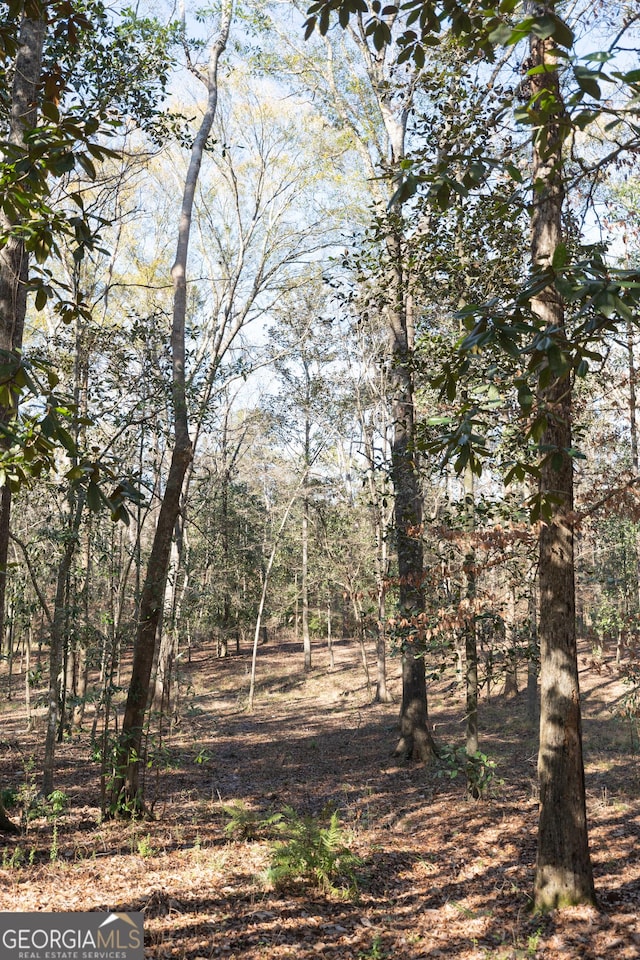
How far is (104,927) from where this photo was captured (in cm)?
431

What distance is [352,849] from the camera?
6.88 meters

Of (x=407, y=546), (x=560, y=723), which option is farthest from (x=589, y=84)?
(x=407, y=546)

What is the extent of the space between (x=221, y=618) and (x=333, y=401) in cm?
1141

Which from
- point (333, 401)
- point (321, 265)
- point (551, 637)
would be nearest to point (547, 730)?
point (551, 637)

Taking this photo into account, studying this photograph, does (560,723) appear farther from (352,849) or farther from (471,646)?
(471,646)

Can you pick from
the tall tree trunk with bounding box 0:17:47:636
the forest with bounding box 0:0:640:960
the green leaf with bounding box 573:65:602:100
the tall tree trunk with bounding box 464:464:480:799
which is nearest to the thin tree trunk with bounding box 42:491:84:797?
the forest with bounding box 0:0:640:960

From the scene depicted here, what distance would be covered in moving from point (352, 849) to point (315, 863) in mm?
1313

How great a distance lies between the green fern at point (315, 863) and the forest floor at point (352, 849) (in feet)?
0.36

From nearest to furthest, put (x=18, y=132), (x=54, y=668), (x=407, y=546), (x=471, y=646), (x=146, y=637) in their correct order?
(x=18, y=132) < (x=146, y=637) < (x=471, y=646) < (x=54, y=668) < (x=407, y=546)

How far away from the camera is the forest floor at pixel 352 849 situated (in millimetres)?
4746

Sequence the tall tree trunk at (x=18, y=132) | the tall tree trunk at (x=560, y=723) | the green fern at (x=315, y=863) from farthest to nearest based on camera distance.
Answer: the green fern at (x=315, y=863), the tall tree trunk at (x=18, y=132), the tall tree trunk at (x=560, y=723)

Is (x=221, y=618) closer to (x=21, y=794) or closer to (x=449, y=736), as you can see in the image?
(x=449, y=736)

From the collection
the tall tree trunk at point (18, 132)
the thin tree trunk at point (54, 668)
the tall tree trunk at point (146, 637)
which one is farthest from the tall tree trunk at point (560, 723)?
the thin tree trunk at point (54, 668)

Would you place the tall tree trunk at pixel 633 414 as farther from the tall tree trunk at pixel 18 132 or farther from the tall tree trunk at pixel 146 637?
the tall tree trunk at pixel 18 132
